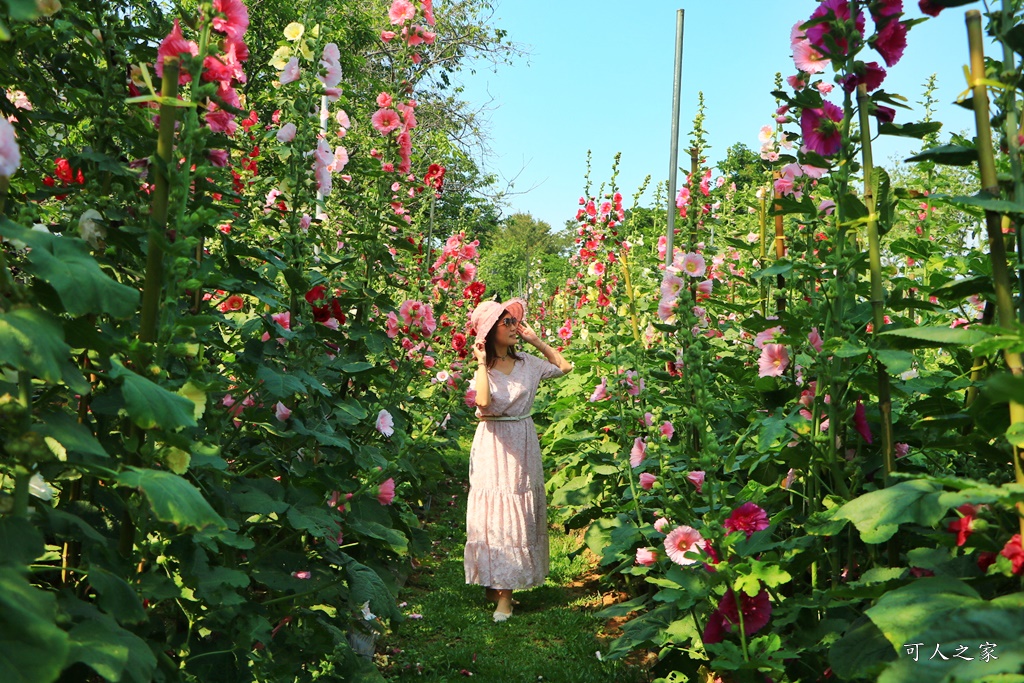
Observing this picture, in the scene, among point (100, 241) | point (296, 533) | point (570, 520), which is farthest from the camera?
point (570, 520)

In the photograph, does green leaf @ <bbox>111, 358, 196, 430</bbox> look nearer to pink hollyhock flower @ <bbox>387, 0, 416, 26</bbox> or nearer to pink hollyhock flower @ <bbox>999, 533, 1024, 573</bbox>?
pink hollyhock flower @ <bbox>999, 533, 1024, 573</bbox>

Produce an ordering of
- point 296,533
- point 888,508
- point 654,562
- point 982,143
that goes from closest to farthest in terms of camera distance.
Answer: point 888,508 → point 982,143 → point 296,533 → point 654,562

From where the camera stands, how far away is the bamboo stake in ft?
5.65

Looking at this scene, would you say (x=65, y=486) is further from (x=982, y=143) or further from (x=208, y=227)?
(x=982, y=143)

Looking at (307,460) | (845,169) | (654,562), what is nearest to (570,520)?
(654,562)

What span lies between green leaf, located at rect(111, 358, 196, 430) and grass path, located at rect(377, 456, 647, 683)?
8.07 ft

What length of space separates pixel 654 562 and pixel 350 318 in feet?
4.28

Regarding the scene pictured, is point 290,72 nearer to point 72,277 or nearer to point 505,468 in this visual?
point 72,277

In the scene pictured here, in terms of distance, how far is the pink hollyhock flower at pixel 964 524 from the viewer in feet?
5.64

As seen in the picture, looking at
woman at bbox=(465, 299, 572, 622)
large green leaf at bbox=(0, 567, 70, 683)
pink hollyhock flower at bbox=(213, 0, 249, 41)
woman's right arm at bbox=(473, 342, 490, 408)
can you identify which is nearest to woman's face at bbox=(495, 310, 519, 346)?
woman at bbox=(465, 299, 572, 622)

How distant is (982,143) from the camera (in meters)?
1.80

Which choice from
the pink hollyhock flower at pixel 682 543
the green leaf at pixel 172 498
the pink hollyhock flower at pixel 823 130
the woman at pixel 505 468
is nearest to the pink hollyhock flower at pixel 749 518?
the pink hollyhock flower at pixel 682 543

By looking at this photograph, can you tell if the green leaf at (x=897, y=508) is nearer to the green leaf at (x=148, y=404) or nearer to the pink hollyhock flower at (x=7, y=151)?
the green leaf at (x=148, y=404)

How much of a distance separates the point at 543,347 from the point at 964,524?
13.2 feet
